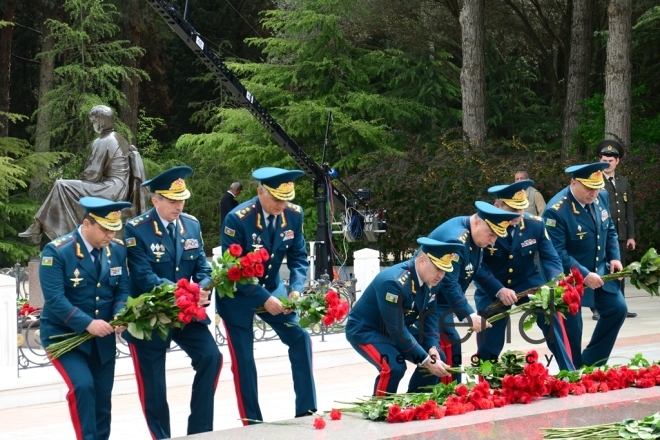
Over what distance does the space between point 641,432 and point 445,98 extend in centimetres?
2655

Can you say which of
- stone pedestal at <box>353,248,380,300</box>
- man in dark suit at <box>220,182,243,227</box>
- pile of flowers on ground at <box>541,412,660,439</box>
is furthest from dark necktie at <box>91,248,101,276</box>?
man in dark suit at <box>220,182,243,227</box>

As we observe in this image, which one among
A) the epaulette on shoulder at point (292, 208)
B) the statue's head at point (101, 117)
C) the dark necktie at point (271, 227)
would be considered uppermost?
the statue's head at point (101, 117)

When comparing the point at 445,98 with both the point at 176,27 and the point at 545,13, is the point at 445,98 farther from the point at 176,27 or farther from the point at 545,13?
the point at 176,27

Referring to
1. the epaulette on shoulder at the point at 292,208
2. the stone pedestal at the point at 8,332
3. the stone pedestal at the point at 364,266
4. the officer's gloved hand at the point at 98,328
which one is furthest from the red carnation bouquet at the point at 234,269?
the stone pedestal at the point at 364,266

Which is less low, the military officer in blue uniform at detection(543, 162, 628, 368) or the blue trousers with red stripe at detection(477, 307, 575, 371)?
the military officer in blue uniform at detection(543, 162, 628, 368)

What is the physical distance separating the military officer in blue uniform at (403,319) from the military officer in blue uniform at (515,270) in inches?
39.6

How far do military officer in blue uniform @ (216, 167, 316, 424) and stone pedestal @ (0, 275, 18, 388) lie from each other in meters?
3.33

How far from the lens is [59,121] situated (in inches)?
1154

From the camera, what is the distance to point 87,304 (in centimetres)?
684

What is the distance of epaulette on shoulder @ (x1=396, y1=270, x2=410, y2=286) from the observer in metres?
7.23

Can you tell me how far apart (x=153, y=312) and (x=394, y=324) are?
5.22 ft

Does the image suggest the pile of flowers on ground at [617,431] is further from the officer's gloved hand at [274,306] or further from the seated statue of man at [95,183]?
the seated statue of man at [95,183]

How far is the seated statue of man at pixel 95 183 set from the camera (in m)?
12.1

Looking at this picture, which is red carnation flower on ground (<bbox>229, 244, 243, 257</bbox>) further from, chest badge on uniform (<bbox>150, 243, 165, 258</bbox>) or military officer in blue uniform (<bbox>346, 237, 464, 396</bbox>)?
military officer in blue uniform (<bbox>346, 237, 464, 396</bbox>)
